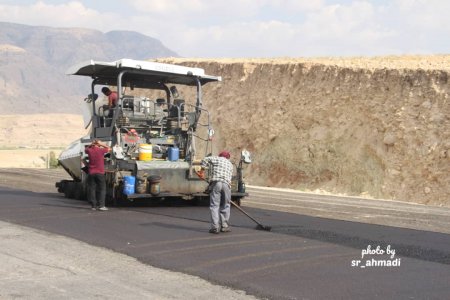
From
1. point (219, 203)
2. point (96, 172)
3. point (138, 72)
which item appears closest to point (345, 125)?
point (138, 72)

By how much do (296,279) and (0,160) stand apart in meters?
46.0

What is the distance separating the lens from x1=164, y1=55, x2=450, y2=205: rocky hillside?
95.8 ft

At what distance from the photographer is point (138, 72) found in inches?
625

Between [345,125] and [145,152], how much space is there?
19.4 m

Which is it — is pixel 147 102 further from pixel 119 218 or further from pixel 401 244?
pixel 401 244

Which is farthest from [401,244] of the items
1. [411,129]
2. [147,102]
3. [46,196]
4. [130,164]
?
[411,129]

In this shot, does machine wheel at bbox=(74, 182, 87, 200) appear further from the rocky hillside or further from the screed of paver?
the rocky hillside

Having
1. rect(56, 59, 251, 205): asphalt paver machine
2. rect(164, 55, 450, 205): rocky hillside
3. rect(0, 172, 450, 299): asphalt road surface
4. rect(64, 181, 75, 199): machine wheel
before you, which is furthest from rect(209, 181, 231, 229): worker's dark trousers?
rect(164, 55, 450, 205): rocky hillside

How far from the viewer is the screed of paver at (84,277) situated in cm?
737

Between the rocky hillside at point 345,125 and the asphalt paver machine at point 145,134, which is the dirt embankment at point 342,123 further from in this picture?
the asphalt paver machine at point 145,134

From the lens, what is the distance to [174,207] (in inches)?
620

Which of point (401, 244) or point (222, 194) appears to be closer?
point (401, 244)

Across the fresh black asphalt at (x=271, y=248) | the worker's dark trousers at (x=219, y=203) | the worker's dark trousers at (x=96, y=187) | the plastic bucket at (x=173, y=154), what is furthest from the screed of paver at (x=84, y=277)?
the plastic bucket at (x=173, y=154)

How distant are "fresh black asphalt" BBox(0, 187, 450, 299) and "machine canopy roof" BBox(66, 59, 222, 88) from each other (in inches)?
126
